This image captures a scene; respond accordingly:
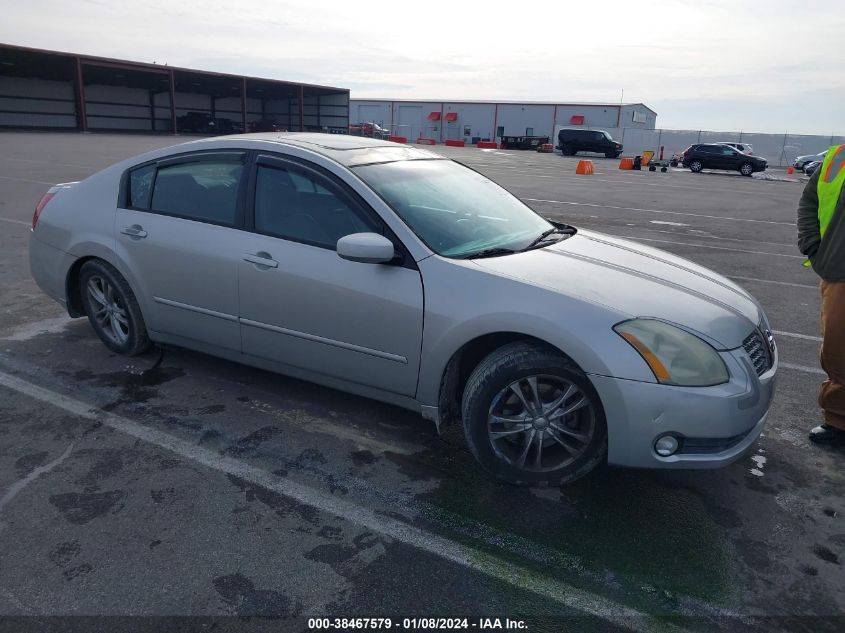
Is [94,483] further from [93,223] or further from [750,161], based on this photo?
[750,161]

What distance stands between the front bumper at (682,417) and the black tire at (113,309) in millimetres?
3152

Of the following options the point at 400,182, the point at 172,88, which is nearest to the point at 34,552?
the point at 400,182

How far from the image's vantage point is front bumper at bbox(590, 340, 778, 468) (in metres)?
2.69

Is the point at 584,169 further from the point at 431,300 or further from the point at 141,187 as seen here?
the point at 431,300

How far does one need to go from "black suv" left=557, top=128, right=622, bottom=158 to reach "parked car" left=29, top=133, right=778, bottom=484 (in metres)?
41.5

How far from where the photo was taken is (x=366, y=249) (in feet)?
10.3

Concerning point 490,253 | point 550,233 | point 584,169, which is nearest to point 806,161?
point 584,169

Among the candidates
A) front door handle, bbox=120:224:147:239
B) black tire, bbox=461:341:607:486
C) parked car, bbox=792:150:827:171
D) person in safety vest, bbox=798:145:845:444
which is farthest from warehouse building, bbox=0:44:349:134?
person in safety vest, bbox=798:145:845:444

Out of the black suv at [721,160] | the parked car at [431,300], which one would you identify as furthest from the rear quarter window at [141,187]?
the black suv at [721,160]

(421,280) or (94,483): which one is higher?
(421,280)

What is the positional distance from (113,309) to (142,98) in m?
51.4

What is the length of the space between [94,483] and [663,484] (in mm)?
2750

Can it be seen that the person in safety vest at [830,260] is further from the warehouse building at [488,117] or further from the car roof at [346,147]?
the warehouse building at [488,117]

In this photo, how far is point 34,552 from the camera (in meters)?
2.53
